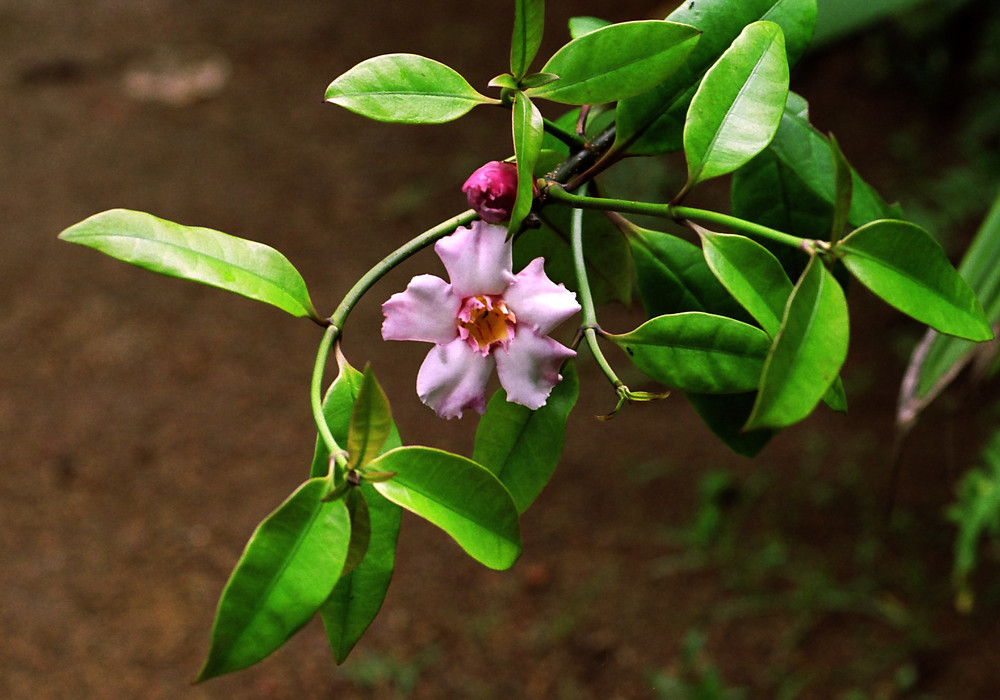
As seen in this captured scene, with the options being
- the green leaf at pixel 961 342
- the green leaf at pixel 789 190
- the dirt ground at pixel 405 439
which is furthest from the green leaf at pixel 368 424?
the dirt ground at pixel 405 439

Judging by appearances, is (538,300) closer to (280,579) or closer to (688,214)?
(688,214)

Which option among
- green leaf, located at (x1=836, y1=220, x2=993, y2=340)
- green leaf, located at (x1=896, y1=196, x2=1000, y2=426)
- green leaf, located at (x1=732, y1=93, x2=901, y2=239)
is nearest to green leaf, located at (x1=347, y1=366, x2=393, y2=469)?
green leaf, located at (x1=836, y1=220, x2=993, y2=340)

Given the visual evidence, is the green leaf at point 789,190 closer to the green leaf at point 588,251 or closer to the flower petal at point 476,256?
the green leaf at point 588,251

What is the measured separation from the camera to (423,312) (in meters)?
0.48

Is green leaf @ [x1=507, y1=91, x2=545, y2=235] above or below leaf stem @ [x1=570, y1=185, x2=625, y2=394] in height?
above

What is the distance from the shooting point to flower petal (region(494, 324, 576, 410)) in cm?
48

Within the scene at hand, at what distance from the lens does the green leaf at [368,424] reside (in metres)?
0.40

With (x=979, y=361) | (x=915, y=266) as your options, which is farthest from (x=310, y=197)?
(x=915, y=266)

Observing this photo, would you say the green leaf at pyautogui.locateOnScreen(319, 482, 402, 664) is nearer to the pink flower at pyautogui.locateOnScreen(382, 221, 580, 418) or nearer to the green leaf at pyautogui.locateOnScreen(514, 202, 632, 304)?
the pink flower at pyautogui.locateOnScreen(382, 221, 580, 418)

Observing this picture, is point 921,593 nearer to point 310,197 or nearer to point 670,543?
point 670,543

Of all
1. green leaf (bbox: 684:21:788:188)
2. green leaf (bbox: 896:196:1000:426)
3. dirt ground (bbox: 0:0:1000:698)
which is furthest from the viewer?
dirt ground (bbox: 0:0:1000:698)

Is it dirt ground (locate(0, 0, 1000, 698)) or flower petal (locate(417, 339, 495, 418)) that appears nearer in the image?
flower petal (locate(417, 339, 495, 418))

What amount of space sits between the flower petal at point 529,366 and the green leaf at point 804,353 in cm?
14

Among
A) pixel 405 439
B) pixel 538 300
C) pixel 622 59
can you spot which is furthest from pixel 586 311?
pixel 405 439
